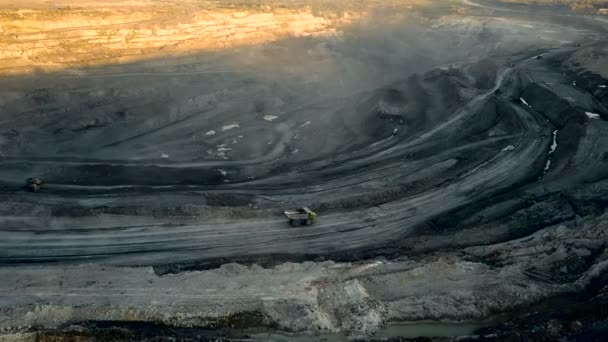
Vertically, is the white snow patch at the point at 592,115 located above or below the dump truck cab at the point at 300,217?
above

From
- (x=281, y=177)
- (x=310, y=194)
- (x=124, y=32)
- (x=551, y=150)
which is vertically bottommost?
(x=281, y=177)

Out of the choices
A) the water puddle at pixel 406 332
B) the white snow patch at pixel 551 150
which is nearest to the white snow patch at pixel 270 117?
the white snow patch at pixel 551 150

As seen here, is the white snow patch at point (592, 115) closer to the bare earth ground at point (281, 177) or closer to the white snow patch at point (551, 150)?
the bare earth ground at point (281, 177)

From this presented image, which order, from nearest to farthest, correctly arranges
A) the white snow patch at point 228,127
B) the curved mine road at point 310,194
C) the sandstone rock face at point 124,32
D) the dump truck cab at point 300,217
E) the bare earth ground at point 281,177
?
the bare earth ground at point 281,177 → the curved mine road at point 310,194 → the dump truck cab at point 300,217 → the white snow patch at point 228,127 → the sandstone rock face at point 124,32

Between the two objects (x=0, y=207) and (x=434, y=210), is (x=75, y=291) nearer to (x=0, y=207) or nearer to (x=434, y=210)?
(x=0, y=207)

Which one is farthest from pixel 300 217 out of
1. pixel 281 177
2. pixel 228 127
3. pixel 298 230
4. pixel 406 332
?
pixel 228 127

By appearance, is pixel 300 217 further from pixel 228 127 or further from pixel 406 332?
pixel 228 127

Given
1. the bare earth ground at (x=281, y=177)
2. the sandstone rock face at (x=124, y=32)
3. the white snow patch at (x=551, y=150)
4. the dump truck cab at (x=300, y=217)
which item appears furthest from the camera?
the sandstone rock face at (x=124, y=32)

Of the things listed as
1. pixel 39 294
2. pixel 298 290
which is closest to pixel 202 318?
pixel 298 290
